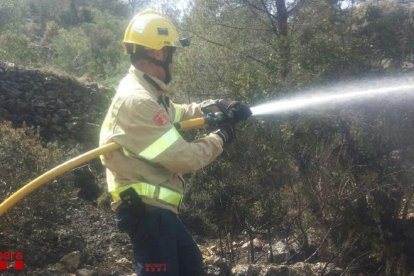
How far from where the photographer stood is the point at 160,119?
9.20ft

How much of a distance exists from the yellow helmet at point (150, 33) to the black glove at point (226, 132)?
649 millimetres

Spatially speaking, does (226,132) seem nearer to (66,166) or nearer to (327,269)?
(66,166)

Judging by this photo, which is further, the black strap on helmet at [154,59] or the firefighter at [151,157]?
the black strap on helmet at [154,59]

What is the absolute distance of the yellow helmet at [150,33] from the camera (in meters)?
3.10

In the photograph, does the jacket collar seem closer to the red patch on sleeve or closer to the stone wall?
the red patch on sleeve

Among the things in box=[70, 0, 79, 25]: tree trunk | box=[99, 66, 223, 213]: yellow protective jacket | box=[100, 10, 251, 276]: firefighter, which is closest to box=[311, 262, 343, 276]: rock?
box=[100, 10, 251, 276]: firefighter

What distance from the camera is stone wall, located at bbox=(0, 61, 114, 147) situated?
10102mm

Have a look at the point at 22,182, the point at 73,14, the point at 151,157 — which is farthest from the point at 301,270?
the point at 73,14

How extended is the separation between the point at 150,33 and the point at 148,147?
827mm

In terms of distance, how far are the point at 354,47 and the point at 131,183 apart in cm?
502

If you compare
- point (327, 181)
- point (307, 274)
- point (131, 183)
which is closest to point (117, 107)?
point (131, 183)

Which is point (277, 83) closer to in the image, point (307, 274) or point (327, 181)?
point (327, 181)

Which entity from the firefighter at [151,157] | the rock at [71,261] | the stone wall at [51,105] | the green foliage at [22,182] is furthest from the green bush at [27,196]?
the stone wall at [51,105]

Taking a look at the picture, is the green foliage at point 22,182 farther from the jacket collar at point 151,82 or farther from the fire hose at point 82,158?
the jacket collar at point 151,82
